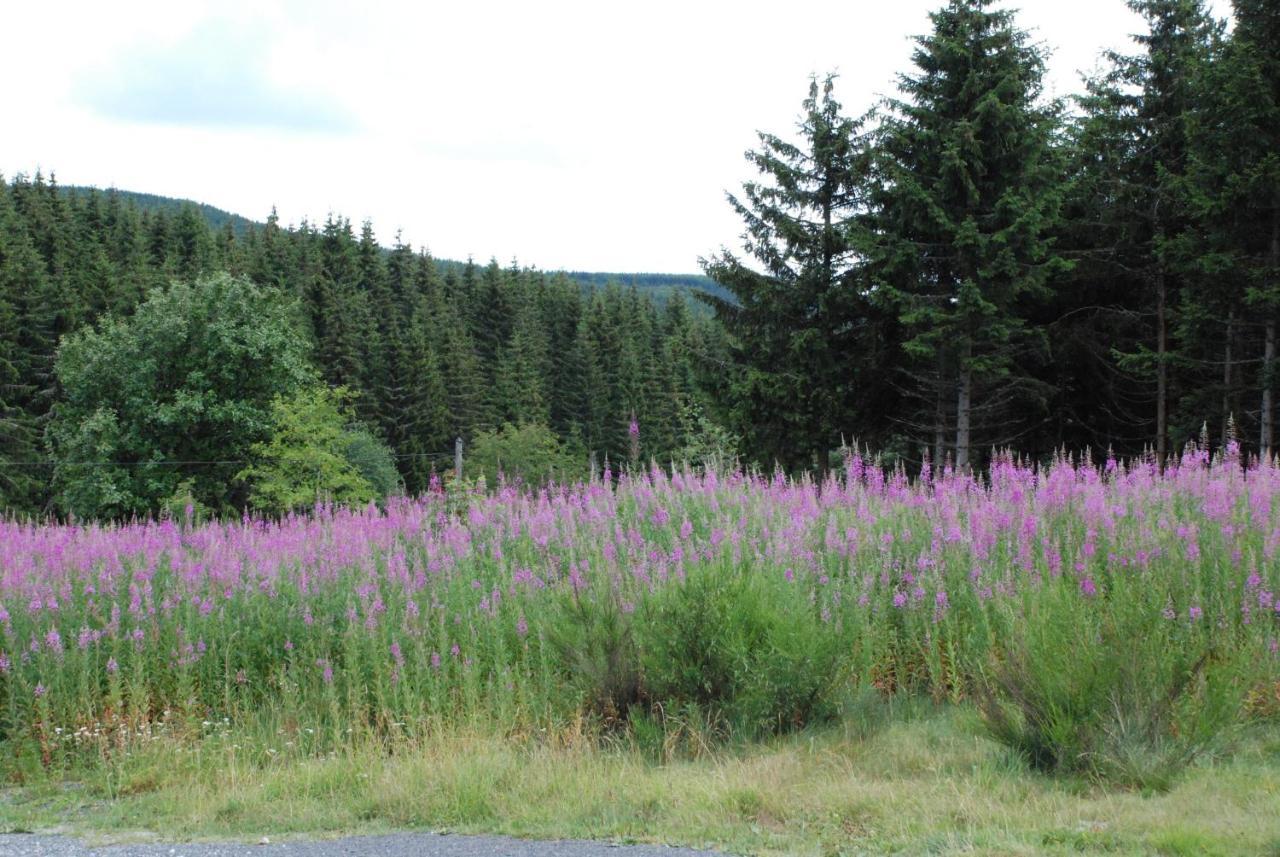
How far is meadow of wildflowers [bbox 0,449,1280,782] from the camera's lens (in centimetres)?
608


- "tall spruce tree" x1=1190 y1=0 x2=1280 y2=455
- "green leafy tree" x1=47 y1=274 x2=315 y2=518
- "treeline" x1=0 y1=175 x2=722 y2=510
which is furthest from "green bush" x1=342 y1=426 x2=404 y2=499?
"tall spruce tree" x1=1190 y1=0 x2=1280 y2=455

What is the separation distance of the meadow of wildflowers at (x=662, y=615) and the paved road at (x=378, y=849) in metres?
1.59

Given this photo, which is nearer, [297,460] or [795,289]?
[795,289]

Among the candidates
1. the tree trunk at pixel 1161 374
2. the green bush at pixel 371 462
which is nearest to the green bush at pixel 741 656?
the tree trunk at pixel 1161 374

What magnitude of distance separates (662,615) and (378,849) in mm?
2290

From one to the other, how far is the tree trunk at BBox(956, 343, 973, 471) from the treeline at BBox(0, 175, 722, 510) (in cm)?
2382

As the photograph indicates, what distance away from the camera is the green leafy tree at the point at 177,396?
136 ft

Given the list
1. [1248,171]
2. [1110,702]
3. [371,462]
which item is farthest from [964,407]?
[371,462]

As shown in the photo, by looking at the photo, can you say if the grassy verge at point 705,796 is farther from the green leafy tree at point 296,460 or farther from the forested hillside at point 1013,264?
the green leafy tree at point 296,460

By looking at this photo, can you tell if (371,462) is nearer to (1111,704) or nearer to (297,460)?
(297,460)

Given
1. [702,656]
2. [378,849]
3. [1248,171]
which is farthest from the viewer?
[1248,171]

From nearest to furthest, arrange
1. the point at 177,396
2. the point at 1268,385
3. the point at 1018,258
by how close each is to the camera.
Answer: the point at 1268,385, the point at 1018,258, the point at 177,396

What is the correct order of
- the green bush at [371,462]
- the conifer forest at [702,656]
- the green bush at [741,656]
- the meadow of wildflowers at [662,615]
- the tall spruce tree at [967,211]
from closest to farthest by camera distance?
the conifer forest at [702,656], the green bush at [741,656], the meadow of wildflowers at [662,615], the tall spruce tree at [967,211], the green bush at [371,462]

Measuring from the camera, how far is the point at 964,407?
26.0 metres
